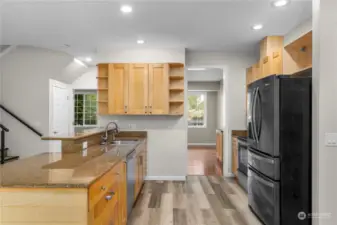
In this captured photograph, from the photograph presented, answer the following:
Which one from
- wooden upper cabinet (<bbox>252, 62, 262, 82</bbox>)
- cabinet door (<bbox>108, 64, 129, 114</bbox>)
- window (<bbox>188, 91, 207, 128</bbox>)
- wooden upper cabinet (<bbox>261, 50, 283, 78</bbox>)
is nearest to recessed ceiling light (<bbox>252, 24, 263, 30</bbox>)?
wooden upper cabinet (<bbox>261, 50, 283, 78</bbox>)

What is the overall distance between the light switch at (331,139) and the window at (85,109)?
691 cm

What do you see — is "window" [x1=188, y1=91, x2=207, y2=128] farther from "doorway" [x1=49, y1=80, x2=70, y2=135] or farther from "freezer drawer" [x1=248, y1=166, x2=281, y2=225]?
"freezer drawer" [x1=248, y1=166, x2=281, y2=225]

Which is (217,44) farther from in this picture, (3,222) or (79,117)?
(79,117)

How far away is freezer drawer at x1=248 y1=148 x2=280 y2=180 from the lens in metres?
2.71

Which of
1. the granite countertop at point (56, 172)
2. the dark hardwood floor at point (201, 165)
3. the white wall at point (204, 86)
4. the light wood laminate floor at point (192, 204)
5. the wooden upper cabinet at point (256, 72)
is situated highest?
the white wall at point (204, 86)

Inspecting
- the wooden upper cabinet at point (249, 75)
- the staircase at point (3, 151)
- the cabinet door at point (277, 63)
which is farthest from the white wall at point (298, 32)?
the staircase at point (3, 151)

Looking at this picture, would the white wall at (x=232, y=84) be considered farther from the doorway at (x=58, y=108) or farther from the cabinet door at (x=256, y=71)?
the doorway at (x=58, y=108)

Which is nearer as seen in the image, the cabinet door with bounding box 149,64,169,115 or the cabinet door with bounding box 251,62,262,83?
the cabinet door with bounding box 251,62,262,83

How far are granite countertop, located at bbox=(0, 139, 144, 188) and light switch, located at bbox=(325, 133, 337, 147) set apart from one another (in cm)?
194

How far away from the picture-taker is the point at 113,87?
191 inches

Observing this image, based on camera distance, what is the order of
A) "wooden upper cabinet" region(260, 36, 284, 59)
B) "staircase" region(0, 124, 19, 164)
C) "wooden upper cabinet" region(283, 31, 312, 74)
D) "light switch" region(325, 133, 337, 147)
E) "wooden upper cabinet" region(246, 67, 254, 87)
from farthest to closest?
"wooden upper cabinet" region(246, 67, 254, 87)
"staircase" region(0, 124, 19, 164)
"wooden upper cabinet" region(260, 36, 284, 59)
"wooden upper cabinet" region(283, 31, 312, 74)
"light switch" region(325, 133, 337, 147)

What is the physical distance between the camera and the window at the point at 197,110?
36.2ft

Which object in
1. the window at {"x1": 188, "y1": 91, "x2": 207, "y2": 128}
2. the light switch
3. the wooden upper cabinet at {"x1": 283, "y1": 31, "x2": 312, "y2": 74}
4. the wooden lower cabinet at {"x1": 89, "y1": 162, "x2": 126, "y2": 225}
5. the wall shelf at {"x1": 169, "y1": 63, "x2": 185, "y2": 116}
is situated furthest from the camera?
the window at {"x1": 188, "y1": 91, "x2": 207, "y2": 128}

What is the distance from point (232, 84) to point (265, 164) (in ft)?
9.22
